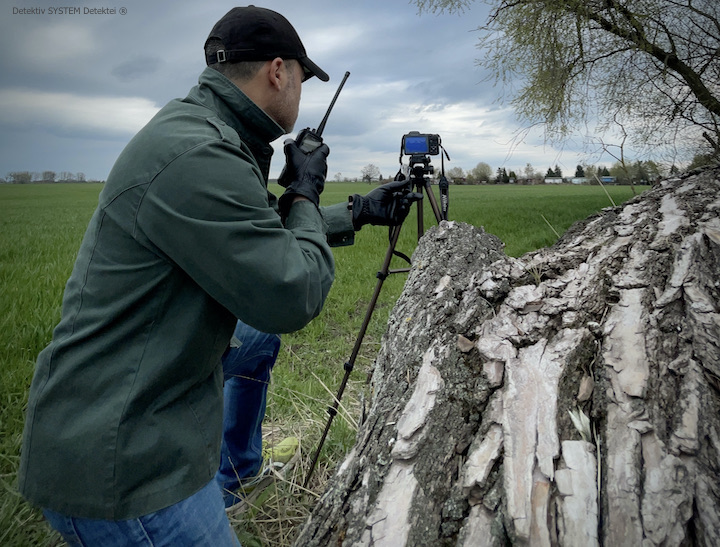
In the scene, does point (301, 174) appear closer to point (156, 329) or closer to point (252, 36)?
point (252, 36)

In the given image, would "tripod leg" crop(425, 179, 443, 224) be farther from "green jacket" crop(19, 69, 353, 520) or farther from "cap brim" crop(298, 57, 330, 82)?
"green jacket" crop(19, 69, 353, 520)

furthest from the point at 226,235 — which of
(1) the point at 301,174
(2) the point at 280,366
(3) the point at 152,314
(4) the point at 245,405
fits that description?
(2) the point at 280,366

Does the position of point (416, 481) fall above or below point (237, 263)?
below

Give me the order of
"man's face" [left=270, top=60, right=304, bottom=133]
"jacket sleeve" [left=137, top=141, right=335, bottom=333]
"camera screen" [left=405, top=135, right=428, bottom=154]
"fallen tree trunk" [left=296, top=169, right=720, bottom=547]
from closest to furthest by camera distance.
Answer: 1. "fallen tree trunk" [left=296, top=169, right=720, bottom=547]
2. "jacket sleeve" [left=137, top=141, right=335, bottom=333]
3. "man's face" [left=270, top=60, right=304, bottom=133]
4. "camera screen" [left=405, top=135, right=428, bottom=154]

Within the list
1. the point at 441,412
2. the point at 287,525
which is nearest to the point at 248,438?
the point at 287,525

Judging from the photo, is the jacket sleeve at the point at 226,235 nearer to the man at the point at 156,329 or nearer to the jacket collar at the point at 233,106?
the man at the point at 156,329

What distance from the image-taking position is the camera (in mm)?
2965

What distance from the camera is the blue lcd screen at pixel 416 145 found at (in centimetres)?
296

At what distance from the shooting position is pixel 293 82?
1744mm

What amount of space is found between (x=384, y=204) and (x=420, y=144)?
925 mm

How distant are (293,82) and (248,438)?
1.75 meters

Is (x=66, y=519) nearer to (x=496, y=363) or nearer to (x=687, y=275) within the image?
(x=496, y=363)

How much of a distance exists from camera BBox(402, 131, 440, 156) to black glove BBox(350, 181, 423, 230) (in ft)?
2.56

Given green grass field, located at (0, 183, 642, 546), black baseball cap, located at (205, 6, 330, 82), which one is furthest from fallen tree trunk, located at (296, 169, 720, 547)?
black baseball cap, located at (205, 6, 330, 82)
